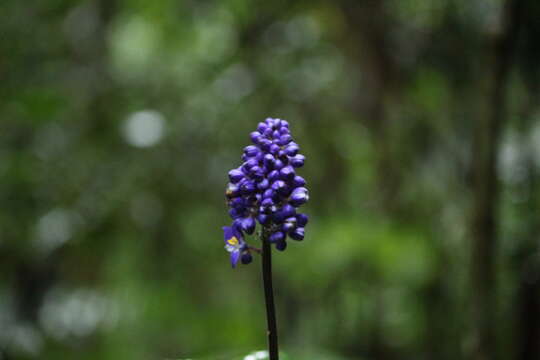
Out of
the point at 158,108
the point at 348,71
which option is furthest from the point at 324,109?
the point at 158,108

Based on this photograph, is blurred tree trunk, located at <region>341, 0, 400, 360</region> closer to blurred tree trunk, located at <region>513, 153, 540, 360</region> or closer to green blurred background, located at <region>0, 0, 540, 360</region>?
green blurred background, located at <region>0, 0, 540, 360</region>

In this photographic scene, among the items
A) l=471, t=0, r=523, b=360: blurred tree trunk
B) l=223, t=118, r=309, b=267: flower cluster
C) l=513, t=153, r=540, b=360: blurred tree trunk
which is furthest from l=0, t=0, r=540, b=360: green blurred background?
l=223, t=118, r=309, b=267: flower cluster

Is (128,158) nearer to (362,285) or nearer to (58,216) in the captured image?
(58,216)

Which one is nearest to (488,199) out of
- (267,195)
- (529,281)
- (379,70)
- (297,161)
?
(529,281)

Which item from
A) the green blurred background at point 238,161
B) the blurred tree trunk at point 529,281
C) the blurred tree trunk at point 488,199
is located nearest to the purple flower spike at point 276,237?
the blurred tree trunk at point 488,199

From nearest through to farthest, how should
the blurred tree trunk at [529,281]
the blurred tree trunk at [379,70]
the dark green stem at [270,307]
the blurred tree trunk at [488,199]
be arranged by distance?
the dark green stem at [270,307] < the blurred tree trunk at [488,199] < the blurred tree trunk at [529,281] < the blurred tree trunk at [379,70]

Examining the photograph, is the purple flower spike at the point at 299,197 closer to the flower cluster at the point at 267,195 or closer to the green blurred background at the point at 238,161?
the flower cluster at the point at 267,195
